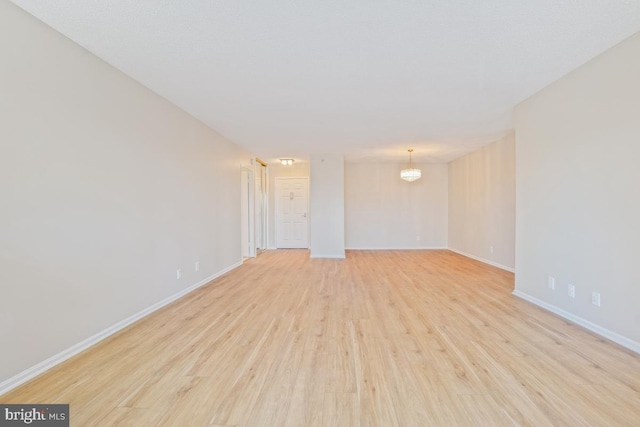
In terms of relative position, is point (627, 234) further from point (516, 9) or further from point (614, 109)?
point (516, 9)

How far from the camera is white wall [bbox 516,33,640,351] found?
7.61ft

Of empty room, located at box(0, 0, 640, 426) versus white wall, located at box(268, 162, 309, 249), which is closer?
empty room, located at box(0, 0, 640, 426)

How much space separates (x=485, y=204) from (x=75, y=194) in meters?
6.62

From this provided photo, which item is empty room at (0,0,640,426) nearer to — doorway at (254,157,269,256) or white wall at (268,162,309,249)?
doorway at (254,157,269,256)

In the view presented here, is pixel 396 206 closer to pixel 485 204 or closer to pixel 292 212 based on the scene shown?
pixel 485 204

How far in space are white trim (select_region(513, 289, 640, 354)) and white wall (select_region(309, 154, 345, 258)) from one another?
158 inches

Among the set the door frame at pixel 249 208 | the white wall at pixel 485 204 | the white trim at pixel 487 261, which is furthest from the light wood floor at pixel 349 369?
the door frame at pixel 249 208

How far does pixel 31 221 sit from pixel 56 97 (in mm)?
933

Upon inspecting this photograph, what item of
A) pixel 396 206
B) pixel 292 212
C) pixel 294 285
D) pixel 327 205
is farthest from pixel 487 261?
pixel 292 212

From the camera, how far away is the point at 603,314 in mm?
2533

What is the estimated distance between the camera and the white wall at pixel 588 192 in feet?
7.61

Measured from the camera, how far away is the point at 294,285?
4414 mm

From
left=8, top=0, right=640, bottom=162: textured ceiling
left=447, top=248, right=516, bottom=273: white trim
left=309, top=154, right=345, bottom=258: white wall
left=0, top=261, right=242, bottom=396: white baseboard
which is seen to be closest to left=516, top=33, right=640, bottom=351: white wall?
left=8, top=0, right=640, bottom=162: textured ceiling

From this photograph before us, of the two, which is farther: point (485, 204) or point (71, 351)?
point (485, 204)
